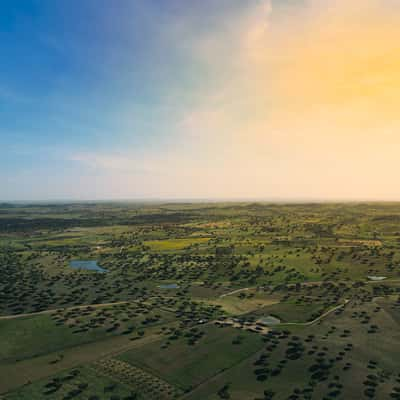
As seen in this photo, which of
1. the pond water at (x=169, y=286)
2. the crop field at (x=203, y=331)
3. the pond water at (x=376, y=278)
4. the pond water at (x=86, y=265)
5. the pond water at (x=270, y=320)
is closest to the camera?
the crop field at (x=203, y=331)

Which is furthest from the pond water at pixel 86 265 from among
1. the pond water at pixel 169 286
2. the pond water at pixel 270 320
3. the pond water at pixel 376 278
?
the pond water at pixel 376 278

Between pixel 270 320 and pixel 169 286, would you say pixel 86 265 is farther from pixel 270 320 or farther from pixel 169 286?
pixel 270 320

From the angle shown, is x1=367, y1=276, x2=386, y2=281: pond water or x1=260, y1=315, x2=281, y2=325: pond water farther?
x1=367, y1=276, x2=386, y2=281: pond water

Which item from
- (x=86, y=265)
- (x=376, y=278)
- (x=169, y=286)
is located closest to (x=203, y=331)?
(x=169, y=286)

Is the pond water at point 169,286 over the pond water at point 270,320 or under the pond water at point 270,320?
under

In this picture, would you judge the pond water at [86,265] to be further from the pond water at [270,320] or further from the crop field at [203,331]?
the pond water at [270,320]

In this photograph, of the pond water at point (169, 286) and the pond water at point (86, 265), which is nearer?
the pond water at point (169, 286)

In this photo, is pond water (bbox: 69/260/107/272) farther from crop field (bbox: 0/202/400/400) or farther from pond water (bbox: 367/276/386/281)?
pond water (bbox: 367/276/386/281)

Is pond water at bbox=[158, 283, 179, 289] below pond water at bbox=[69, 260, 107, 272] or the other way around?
below

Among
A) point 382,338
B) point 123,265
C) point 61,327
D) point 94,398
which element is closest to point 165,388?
point 94,398

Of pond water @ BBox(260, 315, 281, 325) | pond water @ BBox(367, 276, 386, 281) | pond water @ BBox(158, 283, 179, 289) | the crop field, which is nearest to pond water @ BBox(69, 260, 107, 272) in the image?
the crop field
